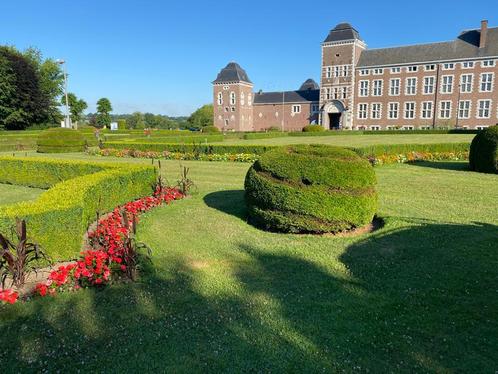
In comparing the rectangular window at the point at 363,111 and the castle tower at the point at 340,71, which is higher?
the castle tower at the point at 340,71

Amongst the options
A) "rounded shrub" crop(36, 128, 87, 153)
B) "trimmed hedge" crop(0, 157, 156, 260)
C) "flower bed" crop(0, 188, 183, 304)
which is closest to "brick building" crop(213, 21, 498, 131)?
"rounded shrub" crop(36, 128, 87, 153)

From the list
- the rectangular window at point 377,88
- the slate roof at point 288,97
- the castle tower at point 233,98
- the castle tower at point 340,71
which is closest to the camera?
the rectangular window at point 377,88

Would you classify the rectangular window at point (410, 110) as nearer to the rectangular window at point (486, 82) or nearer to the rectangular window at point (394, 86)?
the rectangular window at point (394, 86)

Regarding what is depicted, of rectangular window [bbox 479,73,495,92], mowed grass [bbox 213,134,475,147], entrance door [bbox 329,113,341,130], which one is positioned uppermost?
rectangular window [bbox 479,73,495,92]

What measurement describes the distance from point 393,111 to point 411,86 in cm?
423

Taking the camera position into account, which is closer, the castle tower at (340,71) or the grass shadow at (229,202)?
the grass shadow at (229,202)

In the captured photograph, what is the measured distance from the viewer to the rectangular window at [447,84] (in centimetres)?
4938

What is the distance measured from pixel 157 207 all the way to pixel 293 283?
16.2 ft

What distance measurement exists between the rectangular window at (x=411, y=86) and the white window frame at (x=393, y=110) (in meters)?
2.24

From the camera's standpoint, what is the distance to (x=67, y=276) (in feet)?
14.9

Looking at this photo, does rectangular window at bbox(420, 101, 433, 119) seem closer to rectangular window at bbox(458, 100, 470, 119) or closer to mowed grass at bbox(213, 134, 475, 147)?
rectangular window at bbox(458, 100, 470, 119)

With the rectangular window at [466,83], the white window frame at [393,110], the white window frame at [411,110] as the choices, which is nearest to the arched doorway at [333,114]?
the white window frame at [393,110]

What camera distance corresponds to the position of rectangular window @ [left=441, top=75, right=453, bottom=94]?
49.4m

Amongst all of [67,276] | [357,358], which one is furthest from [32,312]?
[357,358]
